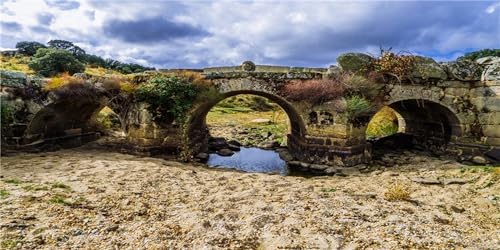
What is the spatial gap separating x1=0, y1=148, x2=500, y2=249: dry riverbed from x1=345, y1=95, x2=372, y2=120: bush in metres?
2.87

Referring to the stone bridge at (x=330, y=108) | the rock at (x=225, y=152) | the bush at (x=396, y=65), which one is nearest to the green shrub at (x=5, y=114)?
the stone bridge at (x=330, y=108)

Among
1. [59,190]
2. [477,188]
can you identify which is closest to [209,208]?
[59,190]

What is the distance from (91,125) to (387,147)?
14430 mm

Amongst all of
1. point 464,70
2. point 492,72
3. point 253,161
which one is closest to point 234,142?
point 253,161

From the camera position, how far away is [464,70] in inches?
505

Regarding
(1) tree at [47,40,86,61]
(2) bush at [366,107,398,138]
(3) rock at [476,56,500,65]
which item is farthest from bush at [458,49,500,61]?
(1) tree at [47,40,86,61]

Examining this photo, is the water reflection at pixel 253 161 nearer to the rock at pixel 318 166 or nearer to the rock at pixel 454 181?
the rock at pixel 318 166

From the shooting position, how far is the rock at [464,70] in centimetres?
1275

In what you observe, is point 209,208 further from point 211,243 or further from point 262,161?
point 262,161

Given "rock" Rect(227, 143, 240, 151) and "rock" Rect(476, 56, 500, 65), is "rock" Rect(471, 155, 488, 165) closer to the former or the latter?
"rock" Rect(476, 56, 500, 65)

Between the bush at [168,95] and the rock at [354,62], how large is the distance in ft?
18.4

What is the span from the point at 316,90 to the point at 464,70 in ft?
18.6

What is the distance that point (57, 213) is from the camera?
6172mm

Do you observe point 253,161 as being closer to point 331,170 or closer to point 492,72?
point 331,170
